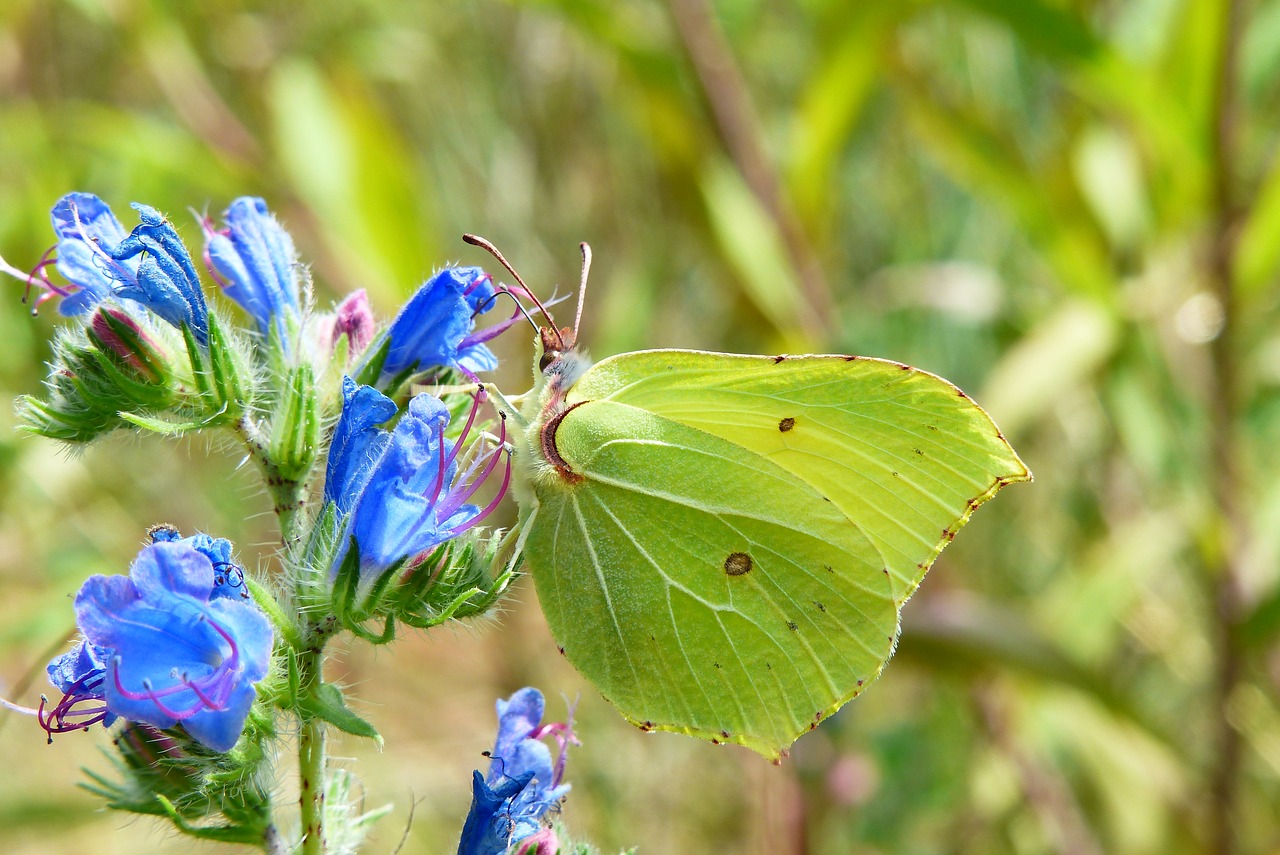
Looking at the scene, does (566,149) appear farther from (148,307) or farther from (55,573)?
(148,307)

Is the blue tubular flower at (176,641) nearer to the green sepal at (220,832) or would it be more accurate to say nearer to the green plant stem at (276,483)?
the green sepal at (220,832)

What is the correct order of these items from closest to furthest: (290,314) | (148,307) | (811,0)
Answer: (148,307)
(290,314)
(811,0)

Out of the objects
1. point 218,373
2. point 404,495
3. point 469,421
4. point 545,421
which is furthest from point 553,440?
point 218,373

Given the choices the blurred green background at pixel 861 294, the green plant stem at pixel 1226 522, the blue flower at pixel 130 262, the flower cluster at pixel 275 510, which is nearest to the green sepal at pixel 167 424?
the flower cluster at pixel 275 510

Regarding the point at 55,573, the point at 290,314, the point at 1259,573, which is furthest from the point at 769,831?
the point at 55,573

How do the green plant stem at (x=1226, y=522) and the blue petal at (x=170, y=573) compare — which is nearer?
the blue petal at (x=170, y=573)

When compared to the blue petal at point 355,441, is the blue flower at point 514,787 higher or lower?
lower

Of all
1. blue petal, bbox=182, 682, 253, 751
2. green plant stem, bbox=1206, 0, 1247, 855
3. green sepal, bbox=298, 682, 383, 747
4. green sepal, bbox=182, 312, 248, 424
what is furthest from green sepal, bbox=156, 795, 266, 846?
green plant stem, bbox=1206, 0, 1247, 855
